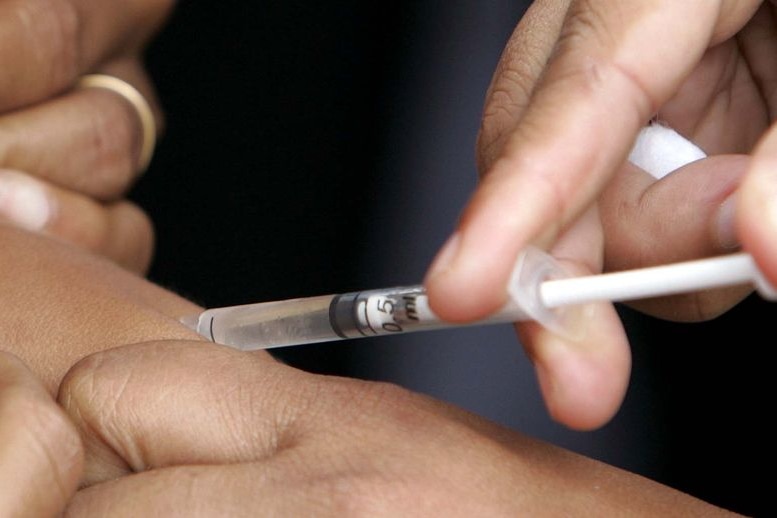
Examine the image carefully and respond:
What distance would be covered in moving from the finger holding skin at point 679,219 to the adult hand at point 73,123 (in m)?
0.77

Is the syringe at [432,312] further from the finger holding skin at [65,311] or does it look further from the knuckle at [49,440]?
the knuckle at [49,440]

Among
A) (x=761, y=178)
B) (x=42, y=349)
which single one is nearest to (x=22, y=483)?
(x=42, y=349)

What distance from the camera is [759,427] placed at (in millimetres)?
1435

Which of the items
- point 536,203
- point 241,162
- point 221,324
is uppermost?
point 536,203

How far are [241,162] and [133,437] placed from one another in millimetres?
982

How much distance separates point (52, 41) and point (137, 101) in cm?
20

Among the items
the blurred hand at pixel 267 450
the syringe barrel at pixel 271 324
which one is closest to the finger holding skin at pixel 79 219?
the syringe barrel at pixel 271 324

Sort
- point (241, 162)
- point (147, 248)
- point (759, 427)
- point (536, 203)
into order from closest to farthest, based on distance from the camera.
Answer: point (536, 203)
point (759, 427)
point (147, 248)
point (241, 162)

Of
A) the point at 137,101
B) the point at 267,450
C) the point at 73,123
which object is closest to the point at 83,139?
the point at 73,123

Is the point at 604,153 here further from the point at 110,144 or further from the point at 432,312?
the point at 110,144

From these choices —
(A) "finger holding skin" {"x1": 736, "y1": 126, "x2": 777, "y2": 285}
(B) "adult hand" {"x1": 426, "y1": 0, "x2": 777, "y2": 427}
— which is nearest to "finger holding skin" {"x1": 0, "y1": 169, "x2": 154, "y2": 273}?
(B) "adult hand" {"x1": 426, "y1": 0, "x2": 777, "y2": 427}

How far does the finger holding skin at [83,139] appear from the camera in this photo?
1467 millimetres

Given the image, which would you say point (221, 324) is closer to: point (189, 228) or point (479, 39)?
point (189, 228)

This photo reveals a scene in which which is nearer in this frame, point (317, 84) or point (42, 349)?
point (42, 349)
